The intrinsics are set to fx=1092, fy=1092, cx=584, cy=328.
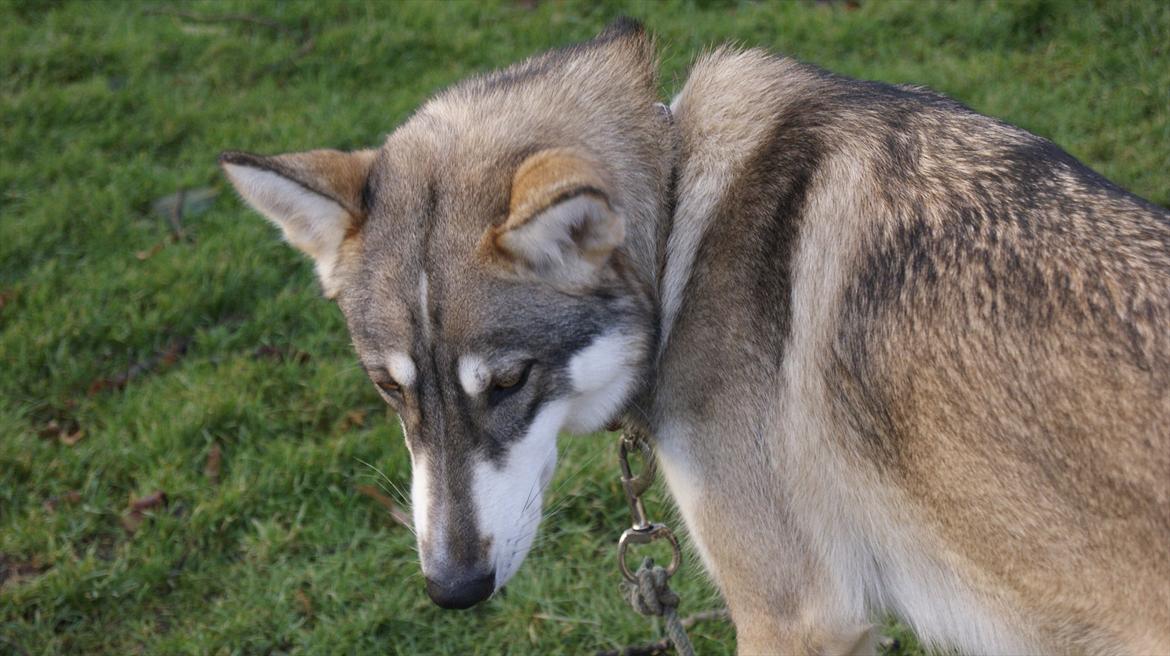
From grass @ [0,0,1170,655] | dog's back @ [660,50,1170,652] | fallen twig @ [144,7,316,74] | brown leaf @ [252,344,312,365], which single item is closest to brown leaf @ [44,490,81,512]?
grass @ [0,0,1170,655]

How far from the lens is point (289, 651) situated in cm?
393

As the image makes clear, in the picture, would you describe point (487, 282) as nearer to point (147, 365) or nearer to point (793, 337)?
point (793, 337)

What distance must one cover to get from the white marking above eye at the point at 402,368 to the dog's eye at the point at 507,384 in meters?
0.20

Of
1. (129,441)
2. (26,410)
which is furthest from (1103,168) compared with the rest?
(26,410)

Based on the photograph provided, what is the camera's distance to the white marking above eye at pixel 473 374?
266 centimetres

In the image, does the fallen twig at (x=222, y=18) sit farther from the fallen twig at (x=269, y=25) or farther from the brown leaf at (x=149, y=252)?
the brown leaf at (x=149, y=252)

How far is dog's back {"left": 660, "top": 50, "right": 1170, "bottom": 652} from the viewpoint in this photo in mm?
2324

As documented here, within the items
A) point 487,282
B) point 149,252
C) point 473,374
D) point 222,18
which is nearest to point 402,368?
point 473,374

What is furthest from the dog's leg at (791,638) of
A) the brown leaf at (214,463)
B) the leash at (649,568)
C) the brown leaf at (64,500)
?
the brown leaf at (64,500)

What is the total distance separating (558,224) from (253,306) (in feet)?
10.5

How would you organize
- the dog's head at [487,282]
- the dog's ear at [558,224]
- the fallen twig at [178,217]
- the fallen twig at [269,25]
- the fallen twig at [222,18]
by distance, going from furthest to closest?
the fallen twig at [222,18] < the fallen twig at [269,25] < the fallen twig at [178,217] < the dog's head at [487,282] < the dog's ear at [558,224]

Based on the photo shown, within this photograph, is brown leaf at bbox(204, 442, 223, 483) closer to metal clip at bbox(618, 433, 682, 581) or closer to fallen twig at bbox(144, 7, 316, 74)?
metal clip at bbox(618, 433, 682, 581)

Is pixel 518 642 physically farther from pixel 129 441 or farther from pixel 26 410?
pixel 26 410

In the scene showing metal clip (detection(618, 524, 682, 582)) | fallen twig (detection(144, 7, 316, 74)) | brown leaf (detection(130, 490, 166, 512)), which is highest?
metal clip (detection(618, 524, 682, 582))
